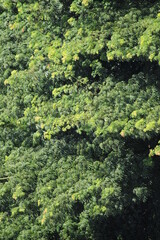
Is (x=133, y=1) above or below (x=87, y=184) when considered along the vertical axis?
above

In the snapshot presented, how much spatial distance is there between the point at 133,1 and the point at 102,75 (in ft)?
3.45

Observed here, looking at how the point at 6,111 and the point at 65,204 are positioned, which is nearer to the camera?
the point at 65,204

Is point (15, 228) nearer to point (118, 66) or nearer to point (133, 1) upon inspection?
point (118, 66)

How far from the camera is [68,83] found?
1023 cm

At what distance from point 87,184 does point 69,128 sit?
0.76 meters

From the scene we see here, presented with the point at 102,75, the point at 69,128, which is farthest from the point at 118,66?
the point at 69,128

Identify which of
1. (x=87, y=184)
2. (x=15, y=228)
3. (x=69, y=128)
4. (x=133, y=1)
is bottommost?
(x=15, y=228)

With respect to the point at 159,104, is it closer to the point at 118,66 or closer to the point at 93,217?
the point at 118,66

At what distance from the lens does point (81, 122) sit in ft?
31.3

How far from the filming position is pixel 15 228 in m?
9.98

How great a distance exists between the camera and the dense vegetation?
9305 millimetres

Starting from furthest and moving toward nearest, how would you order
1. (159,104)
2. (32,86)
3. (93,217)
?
(32,86)
(93,217)
(159,104)

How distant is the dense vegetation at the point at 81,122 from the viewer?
9305 millimetres

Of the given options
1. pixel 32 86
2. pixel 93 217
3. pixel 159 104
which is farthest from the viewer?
pixel 32 86
